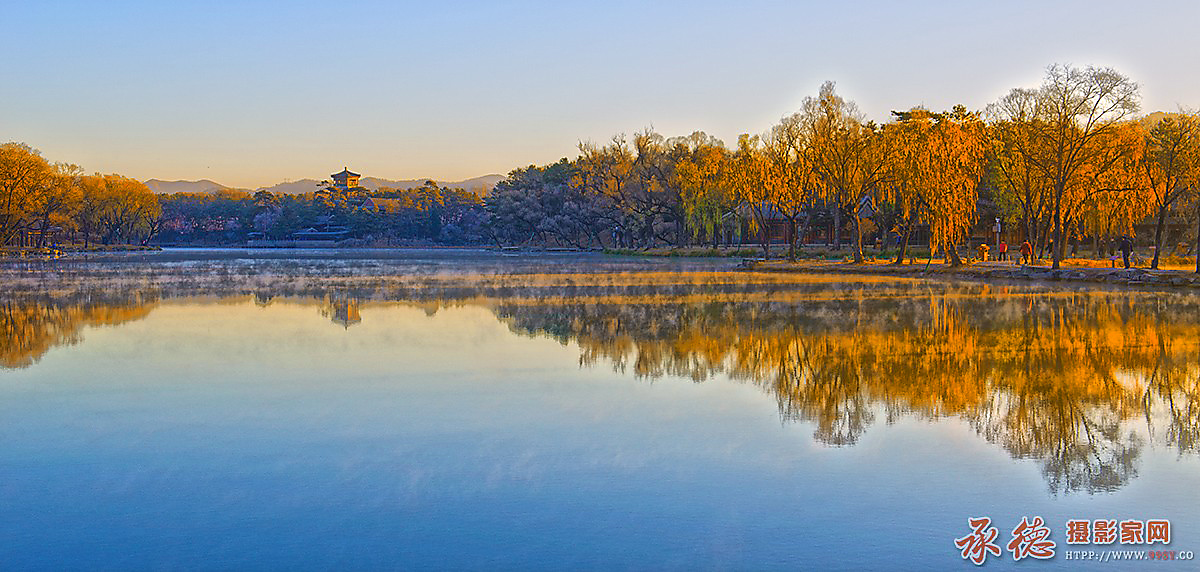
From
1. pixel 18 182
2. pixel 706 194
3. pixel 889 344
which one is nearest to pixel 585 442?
pixel 889 344

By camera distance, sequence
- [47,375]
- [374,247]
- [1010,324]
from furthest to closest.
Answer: [374,247] → [1010,324] → [47,375]

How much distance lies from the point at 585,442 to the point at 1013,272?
31.2m

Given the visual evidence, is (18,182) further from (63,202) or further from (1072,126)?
(1072,126)

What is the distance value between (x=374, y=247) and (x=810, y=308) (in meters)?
106

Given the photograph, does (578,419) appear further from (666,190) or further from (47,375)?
(666,190)

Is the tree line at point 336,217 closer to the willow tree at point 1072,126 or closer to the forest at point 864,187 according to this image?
the forest at point 864,187

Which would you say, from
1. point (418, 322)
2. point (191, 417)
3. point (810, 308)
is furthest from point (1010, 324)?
point (191, 417)

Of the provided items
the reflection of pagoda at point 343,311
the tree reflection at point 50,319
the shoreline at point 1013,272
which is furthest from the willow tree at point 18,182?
the reflection of pagoda at point 343,311

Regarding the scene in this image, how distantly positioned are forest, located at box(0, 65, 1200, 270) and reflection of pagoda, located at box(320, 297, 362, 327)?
78.0 feet

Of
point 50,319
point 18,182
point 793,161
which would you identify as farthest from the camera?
point 18,182

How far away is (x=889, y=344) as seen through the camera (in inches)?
569

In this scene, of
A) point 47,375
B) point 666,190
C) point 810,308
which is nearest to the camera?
point 47,375

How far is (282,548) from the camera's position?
5.39 meters

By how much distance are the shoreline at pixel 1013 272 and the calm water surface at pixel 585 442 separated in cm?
1343
